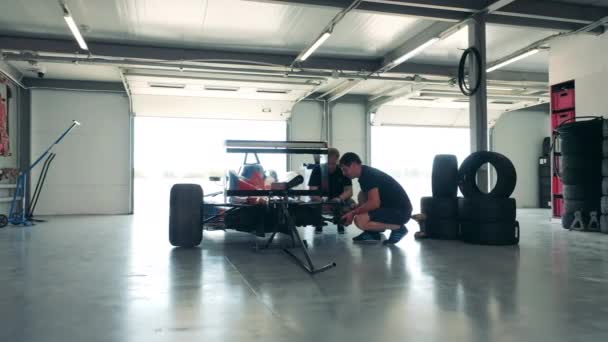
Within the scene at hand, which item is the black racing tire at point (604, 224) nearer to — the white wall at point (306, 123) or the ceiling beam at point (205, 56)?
the ceiling beam at point (205, 56)

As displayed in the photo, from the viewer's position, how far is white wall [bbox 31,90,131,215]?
1006 cm

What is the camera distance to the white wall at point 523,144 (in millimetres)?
13117

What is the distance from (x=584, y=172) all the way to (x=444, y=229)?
8.23ft

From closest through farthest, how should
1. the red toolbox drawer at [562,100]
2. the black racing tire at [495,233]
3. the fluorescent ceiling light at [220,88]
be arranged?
the black racing tire at [495,233]
the red toolbox drawer at [562,100]
the fluorescent ceiling light at [220,88]

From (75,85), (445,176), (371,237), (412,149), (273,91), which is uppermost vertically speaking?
(75,85)

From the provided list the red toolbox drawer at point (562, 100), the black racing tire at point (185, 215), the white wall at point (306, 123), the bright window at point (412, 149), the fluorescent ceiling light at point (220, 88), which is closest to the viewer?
the black racing tire at point (185, 215)

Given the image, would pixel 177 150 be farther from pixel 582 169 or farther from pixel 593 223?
pixel 593 223

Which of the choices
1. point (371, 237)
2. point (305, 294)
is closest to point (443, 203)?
point (371, 237)

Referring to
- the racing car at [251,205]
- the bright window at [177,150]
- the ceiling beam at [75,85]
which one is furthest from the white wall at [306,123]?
the racing car at [251,205]

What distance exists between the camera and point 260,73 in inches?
340

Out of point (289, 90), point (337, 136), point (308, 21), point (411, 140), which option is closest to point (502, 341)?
point (308, 21)

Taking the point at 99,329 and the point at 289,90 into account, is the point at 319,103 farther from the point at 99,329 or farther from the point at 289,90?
the point at 99,329

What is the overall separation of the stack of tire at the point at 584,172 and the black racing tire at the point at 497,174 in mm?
1895

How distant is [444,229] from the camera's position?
17.2 ft
